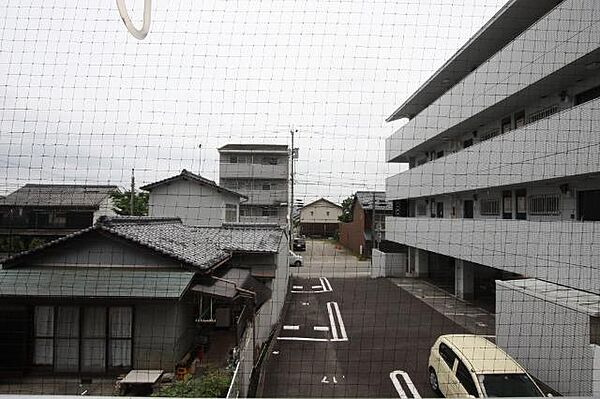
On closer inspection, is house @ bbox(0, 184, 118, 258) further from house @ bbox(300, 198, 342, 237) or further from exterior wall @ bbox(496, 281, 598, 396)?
house @ bbox(300, 198, 342, 237)

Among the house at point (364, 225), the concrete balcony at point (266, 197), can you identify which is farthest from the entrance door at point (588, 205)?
the concrete balcony at point (266, 197)

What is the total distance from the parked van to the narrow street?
0.30 metres

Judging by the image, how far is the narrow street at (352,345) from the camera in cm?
318

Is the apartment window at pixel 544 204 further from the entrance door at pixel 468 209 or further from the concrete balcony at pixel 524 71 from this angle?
the entrance door at pixel 468 209

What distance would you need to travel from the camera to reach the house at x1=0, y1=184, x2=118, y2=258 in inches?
81.2

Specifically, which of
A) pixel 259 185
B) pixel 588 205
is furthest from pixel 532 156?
pixel 259 185

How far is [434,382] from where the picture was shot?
3129 mm

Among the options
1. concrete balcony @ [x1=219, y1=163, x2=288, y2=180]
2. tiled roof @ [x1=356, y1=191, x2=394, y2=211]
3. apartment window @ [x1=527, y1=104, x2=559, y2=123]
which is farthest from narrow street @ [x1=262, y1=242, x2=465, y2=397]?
apartment window @ [x1=527, y1=104, x2=559, y2=123]

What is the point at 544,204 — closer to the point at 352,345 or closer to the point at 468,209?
the point at 468,209

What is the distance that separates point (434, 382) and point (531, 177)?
103 inches

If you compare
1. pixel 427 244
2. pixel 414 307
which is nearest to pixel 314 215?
pixel 427 244

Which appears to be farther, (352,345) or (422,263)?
(422,263)

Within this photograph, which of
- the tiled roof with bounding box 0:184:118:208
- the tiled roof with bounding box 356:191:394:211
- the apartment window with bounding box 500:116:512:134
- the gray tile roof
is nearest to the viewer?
the tiled roof with bounding box 0:184:118:208

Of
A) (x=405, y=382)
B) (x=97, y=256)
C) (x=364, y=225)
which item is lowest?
(x=405, y=382)
